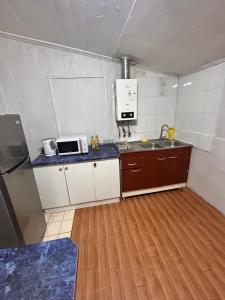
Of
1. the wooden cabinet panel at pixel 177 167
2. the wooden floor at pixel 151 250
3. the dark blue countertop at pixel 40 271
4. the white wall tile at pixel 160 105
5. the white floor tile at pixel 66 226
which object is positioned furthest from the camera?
the white wall tile at pixel 160 105

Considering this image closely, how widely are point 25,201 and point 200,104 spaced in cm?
252

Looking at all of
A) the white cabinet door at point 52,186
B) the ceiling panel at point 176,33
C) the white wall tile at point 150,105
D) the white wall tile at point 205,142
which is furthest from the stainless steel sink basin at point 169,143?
the white cabinet door at point 52,186

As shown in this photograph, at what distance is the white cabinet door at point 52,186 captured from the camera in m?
1.87

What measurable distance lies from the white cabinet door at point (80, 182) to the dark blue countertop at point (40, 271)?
1250mm

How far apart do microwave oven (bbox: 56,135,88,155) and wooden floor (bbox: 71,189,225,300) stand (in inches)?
→ 35.7

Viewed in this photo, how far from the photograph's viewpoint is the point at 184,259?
1.38 metres

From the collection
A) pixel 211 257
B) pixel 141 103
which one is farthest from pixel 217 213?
pixel 141 103

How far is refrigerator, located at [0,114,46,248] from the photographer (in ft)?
3.49

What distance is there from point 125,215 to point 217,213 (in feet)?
4.10

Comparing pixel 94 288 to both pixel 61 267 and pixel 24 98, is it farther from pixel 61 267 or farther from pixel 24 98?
pixel 24 98

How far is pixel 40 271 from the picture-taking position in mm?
591

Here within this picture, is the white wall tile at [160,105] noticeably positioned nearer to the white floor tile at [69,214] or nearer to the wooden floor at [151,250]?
the wooden floor at [151,250]

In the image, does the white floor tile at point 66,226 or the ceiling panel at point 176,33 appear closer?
the ceiling panel at point 176,33

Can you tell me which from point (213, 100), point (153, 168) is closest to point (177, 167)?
point (153, 168)
